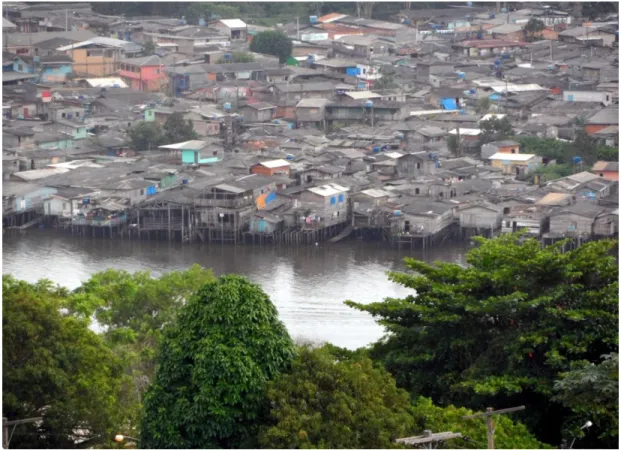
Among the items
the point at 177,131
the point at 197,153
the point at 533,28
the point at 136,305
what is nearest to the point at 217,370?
the point at 136,305

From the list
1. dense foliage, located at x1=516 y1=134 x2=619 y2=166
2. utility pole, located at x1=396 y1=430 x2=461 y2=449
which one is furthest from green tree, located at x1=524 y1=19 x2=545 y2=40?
utility pole, located at x1=396 y1=430 x2=461 y2=449

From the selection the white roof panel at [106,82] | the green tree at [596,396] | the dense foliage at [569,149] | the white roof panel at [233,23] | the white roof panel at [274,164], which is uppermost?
the white roof panel at [233,23]

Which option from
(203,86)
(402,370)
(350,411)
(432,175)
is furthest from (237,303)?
(203,86)

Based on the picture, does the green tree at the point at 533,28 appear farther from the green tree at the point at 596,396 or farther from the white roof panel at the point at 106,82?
the green tree at the point at 596,396

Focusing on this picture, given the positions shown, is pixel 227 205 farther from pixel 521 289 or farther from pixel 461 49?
pixel 461 49

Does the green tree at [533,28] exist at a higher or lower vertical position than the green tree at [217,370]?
higher

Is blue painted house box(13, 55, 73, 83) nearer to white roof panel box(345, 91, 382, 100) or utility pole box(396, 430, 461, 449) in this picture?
white roof panel box(345, 91, 382, 100)

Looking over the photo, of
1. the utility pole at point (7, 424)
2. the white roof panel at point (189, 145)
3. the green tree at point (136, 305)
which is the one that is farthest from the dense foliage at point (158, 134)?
the utility pole at point (7, 424)

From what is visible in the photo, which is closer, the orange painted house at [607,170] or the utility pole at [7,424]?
the utility pole at [7,424]
